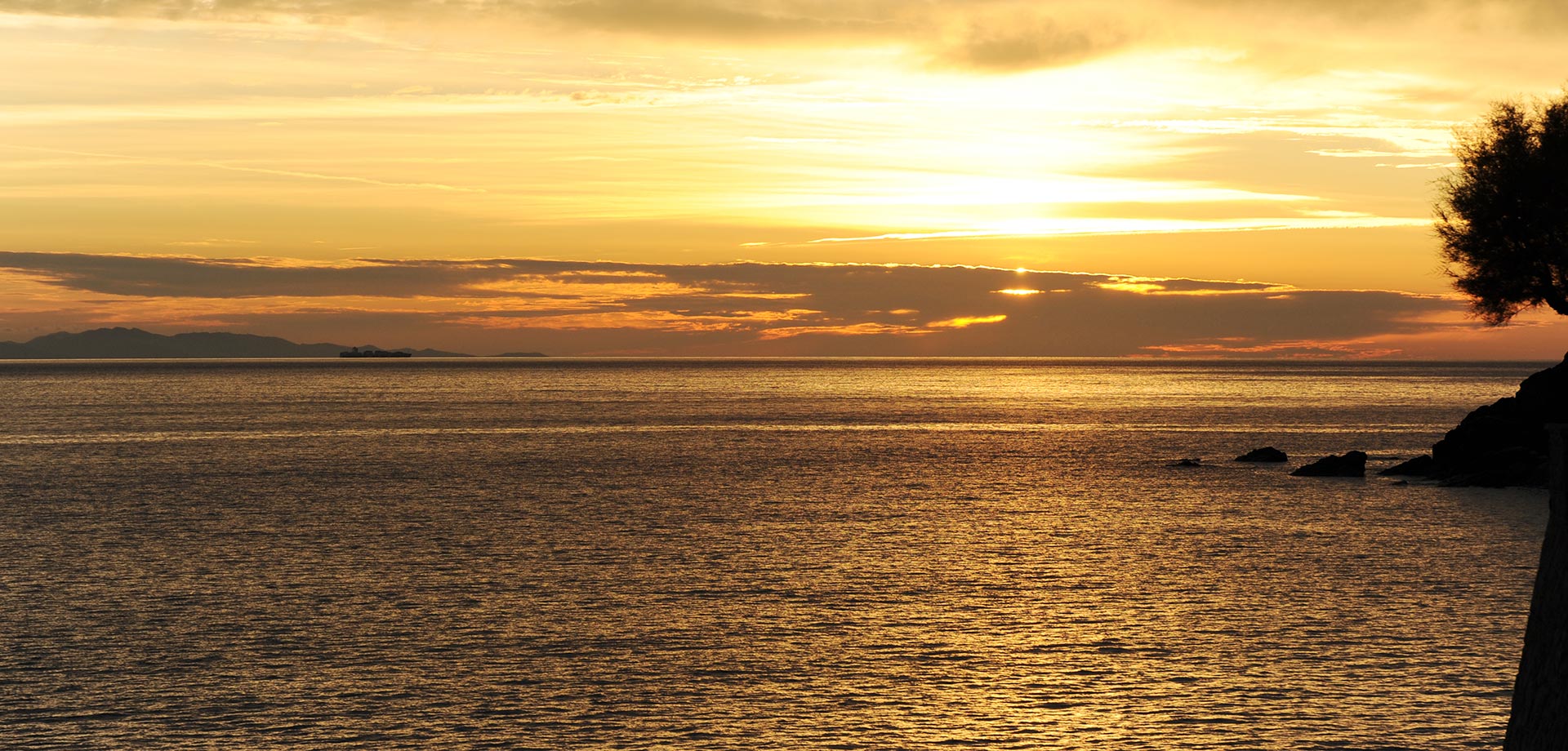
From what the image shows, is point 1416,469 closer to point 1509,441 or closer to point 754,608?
point 1509,441

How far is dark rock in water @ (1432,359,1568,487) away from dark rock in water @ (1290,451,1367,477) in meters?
3.10

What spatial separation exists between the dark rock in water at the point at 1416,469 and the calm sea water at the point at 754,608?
4.23m

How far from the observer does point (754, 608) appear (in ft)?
87.6

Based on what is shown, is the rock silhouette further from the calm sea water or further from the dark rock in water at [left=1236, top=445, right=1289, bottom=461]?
the dark rock in water at [left=1236, top=445, right=1289, bottom=461]

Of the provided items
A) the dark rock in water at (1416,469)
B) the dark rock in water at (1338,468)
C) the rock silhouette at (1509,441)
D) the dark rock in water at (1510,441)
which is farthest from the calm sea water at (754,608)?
the dark rock in water at (1416,469)

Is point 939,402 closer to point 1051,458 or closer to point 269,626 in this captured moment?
point 1051,458

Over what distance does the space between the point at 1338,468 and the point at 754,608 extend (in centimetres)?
4293

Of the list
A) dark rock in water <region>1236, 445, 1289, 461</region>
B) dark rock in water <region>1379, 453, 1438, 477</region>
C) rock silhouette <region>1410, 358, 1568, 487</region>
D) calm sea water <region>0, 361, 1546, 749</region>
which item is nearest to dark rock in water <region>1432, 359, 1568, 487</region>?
rock silhouette <region>1410, 358, 1568, 487</region>

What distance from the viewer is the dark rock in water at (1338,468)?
60969 millimetres

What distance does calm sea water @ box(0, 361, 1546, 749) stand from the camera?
1845 centimetres

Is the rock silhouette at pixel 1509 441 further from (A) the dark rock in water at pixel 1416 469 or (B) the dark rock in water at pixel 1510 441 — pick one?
(A) the dark rock in water at pixel 1416 469

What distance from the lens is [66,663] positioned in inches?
856

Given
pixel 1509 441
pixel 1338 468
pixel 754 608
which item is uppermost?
pixel 1509 441

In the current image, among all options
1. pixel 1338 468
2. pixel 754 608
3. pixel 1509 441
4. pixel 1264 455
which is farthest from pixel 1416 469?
pixel 754 608
